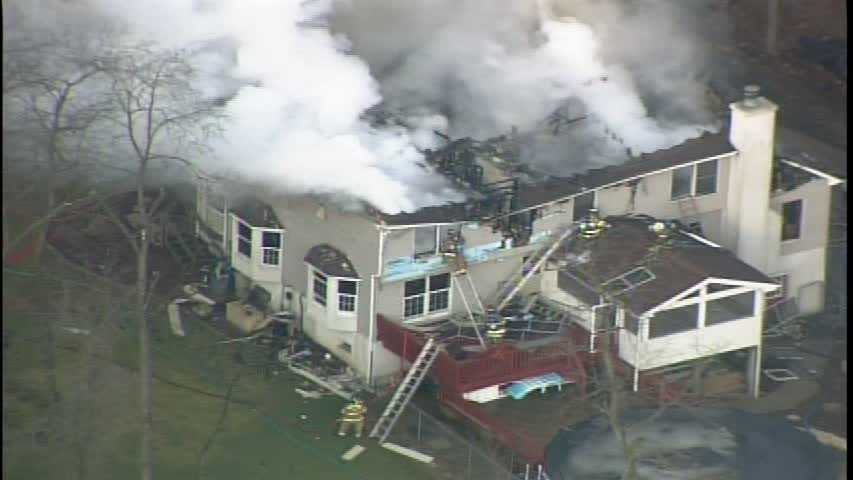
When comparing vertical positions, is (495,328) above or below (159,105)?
below

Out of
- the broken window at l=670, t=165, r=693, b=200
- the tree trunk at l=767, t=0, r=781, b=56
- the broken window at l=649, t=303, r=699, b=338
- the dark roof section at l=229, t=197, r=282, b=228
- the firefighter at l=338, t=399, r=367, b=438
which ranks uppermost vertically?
the tree trunk at l=767, t=0, r=781, b=56

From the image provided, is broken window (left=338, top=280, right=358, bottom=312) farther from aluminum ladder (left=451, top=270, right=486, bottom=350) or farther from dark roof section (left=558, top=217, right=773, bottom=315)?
dark roof section (left=558, top=217, right=773, bottom=315)

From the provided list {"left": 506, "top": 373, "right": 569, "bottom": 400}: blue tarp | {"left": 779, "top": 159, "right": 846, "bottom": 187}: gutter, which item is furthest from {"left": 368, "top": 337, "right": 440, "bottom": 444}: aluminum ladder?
{"left": 779, "top": 159, "right": 846, "bottom": 187}: gutter

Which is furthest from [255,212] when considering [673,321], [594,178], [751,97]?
[751,97]

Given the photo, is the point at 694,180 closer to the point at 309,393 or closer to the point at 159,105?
the point at 309,393

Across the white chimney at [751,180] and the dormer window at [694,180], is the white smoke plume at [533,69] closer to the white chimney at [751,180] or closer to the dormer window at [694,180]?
the dormer window at [694,180]

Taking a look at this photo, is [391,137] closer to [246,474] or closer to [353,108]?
[353,108]
